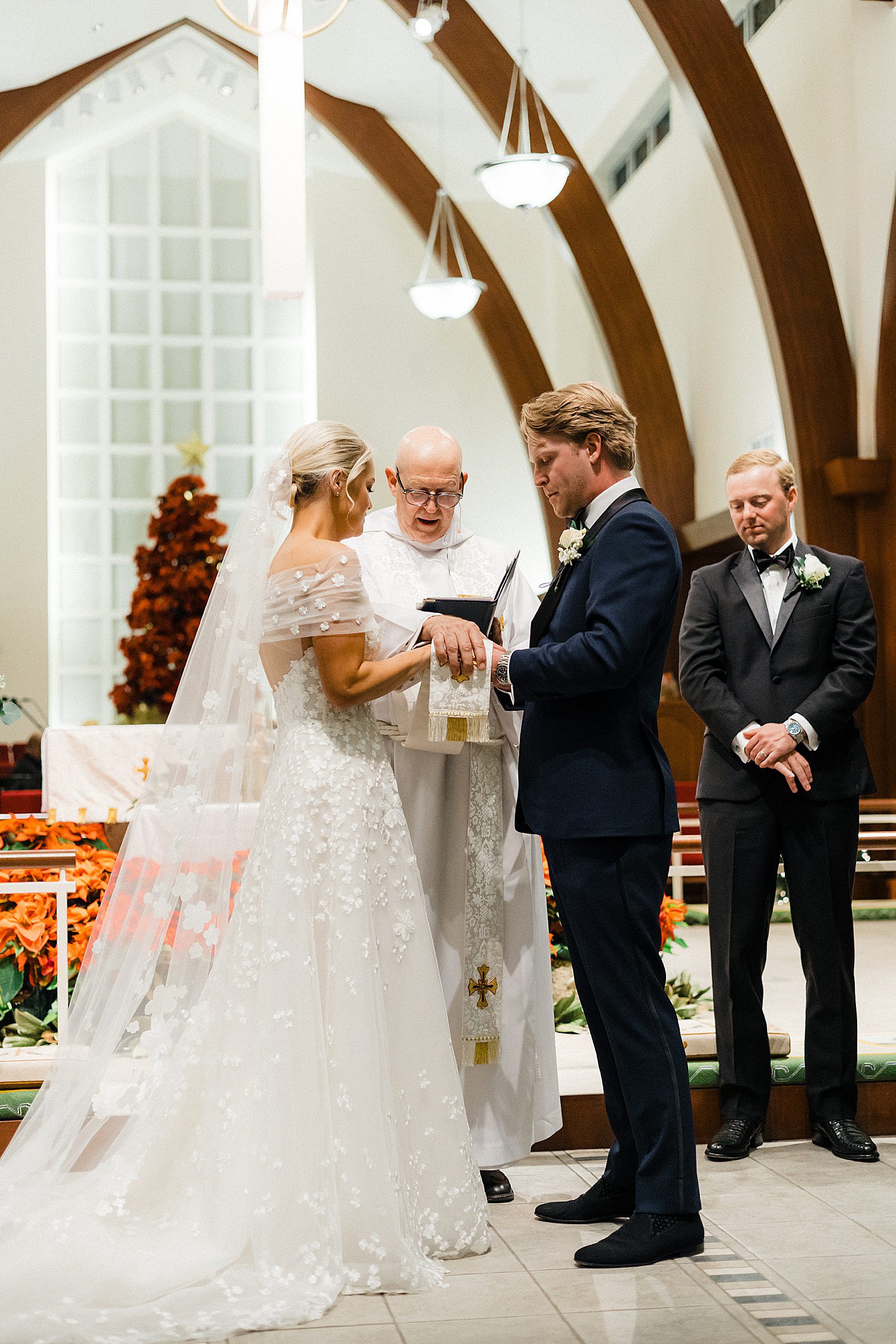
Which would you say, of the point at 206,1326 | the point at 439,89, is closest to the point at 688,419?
the point at 439,89

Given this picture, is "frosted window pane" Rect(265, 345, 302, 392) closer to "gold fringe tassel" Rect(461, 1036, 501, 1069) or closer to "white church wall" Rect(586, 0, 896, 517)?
"white church wall" Rect(586, 0, 896, 517)

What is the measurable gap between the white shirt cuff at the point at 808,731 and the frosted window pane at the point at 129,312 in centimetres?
1207

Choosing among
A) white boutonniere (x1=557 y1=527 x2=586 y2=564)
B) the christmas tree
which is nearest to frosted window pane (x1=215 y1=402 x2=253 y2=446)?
the christmas tree

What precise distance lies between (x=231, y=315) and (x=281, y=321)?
497mm

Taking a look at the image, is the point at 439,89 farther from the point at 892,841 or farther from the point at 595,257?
the point at 892,841

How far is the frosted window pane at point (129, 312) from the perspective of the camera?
14539 millimetres

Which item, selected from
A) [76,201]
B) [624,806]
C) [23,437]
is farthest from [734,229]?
[624,806]

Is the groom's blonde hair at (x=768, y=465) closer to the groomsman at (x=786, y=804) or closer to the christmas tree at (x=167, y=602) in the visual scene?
the groomsman at (x=786, y=804)

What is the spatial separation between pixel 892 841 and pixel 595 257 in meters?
6.36

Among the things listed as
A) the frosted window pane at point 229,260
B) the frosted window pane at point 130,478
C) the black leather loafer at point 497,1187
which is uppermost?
the frosted window pane at point 229,260

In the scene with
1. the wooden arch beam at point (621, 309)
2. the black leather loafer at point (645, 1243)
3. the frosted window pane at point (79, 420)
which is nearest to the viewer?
the black leather loafer at point (645, 1243)

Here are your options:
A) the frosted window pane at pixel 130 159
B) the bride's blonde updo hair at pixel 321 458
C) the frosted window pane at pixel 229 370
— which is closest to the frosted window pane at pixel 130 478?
the frosted window pane at pixel 229 370

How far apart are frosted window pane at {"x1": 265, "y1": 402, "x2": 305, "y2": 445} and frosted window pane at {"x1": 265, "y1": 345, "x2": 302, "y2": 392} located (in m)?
0.15

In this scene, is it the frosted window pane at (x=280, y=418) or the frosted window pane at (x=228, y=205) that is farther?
the frosted window pane at (x=228, y=205)
